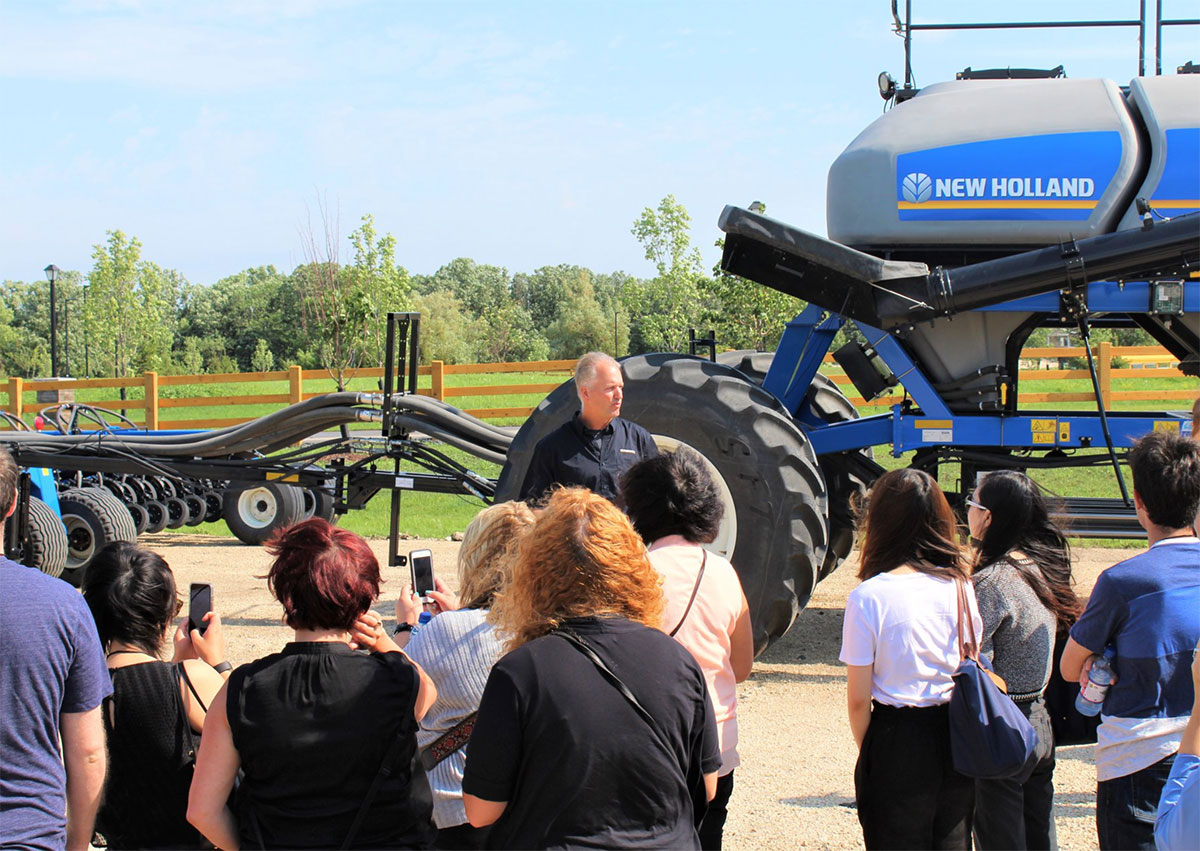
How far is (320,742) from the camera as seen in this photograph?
2533 millimetres

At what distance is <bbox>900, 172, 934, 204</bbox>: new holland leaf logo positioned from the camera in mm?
6047

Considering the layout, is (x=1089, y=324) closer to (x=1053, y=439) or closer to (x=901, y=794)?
(x=1053, y=439)

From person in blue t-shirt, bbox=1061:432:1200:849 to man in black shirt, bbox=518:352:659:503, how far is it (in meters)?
2.08

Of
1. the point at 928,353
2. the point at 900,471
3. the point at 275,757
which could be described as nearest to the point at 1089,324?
the point at 928,353

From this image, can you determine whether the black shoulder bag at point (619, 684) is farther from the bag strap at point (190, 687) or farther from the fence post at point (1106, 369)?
the fence post at point (1106, 369)

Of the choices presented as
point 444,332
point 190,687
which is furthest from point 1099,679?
point 444,332

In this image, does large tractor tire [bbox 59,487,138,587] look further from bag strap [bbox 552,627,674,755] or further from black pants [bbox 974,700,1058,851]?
bag strap [bbox 552,627,674,755]

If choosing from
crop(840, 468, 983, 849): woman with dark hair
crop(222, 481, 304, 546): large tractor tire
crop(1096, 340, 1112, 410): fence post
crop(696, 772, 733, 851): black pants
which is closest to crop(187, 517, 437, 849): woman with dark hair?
crop(696, 772, 733, 851): black pants

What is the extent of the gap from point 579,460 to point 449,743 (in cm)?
205

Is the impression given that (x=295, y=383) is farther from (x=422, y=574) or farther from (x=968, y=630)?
(x=968, y=630)

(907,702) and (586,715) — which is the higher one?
(586,715)

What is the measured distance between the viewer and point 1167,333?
20.7 feet

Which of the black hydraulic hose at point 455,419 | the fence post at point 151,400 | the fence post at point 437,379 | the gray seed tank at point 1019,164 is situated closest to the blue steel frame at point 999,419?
the gray seed tank at point 1019,164

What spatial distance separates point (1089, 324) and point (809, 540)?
2.06 meters
